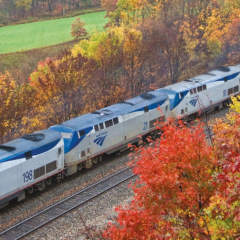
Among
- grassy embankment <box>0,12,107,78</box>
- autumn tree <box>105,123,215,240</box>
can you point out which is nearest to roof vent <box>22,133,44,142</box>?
autumn tree <box>105,123,215,240</box>

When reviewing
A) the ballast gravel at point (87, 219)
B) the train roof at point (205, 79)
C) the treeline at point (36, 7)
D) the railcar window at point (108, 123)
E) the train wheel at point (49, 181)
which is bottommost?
the ballast gravel at point (87, 219)

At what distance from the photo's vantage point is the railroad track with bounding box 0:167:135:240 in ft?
82.0

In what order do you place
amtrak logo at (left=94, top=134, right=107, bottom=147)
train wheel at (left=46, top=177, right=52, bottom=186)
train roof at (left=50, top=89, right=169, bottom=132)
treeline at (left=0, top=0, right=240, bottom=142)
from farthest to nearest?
treeline at (left=0, top=0, right=240, bottom=142) < amtrak logo at (left=94, top=134, right=107, bottom=147) < train roof at (left=50, top=89, right=169, bottom=132) < train wheel at (left=46, top=177, right=52, bottom=186)

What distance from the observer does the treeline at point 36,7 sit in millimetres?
74562

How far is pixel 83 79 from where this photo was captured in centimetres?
4588

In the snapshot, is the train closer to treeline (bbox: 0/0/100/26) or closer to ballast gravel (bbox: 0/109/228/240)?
ballast gravel (bbox: 0/109/228/240)

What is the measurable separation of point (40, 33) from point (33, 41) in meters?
3.83

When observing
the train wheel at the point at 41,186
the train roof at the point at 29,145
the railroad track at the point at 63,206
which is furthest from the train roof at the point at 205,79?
the train wheel at the point at 41,186

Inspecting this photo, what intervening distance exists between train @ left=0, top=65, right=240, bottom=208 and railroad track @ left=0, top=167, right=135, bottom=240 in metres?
2.14

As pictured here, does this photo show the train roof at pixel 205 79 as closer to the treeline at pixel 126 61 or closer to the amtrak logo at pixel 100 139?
the treeline at pixel 126 61

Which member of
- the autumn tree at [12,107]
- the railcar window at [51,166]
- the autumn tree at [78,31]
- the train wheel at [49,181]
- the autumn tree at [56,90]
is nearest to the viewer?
the railcar window at [51,166]

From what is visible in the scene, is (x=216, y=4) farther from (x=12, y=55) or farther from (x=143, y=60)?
(x=12, y=55)

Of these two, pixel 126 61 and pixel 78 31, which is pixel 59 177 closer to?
pixel 126 61

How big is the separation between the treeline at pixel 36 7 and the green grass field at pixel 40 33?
14.3ft
